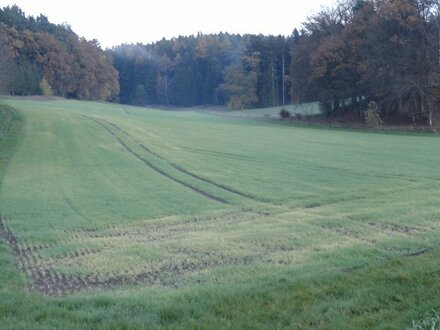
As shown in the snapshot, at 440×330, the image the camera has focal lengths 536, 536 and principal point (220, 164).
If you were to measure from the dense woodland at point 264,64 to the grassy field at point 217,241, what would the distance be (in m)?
27.9

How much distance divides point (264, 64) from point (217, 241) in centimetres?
10472

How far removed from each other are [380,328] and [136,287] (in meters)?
4.38

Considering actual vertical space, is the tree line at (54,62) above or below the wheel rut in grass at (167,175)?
above

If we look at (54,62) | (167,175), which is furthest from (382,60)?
(54,62)

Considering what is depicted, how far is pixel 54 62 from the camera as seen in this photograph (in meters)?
109

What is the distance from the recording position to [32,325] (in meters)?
6.48

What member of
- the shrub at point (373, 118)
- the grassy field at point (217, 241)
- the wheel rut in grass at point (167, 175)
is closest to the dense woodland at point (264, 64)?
the shrub at point (373, 118)

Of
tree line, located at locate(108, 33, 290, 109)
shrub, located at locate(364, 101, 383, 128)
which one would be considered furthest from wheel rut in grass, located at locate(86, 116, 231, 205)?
tree line, located at locate(108, 33, 290, 109)

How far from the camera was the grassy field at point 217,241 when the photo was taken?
685cm

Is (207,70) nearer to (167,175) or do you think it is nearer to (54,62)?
(54,62)

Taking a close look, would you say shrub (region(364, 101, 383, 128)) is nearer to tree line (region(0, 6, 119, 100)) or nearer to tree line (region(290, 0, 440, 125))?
tree line (region(290, 0, 440, 125))

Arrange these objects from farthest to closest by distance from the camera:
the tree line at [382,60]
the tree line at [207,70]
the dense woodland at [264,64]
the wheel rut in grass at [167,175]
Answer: the tree line at [207,70], the dense woodland at [264,64], the tree line at [382,60], the wheel rut in grass at [167,175]

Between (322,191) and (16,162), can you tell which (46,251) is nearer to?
(322,191)

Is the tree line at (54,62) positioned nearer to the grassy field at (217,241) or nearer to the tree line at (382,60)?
the tree line at (382,60)
